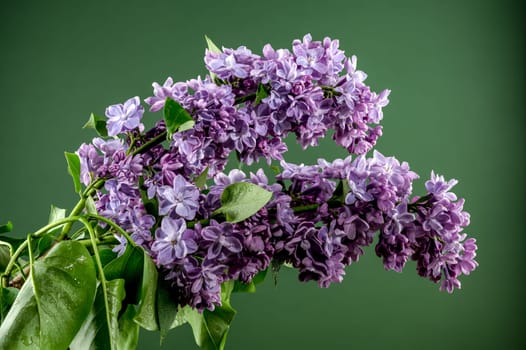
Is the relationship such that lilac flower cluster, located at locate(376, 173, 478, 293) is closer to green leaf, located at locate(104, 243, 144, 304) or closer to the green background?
green leaf, located at locate(104, 243, 144, 304)

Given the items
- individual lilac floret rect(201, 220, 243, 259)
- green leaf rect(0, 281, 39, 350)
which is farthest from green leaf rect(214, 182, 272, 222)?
green leaf rect(0, 281, 39, 350)

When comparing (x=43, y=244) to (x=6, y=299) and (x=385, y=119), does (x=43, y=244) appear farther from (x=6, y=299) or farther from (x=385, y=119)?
(x=385, y=119)

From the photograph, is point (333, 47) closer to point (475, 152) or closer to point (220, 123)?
point (220, 123)

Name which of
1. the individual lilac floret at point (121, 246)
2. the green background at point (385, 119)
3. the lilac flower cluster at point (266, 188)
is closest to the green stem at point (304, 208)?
the lilac flower cluster at point (266, 188)

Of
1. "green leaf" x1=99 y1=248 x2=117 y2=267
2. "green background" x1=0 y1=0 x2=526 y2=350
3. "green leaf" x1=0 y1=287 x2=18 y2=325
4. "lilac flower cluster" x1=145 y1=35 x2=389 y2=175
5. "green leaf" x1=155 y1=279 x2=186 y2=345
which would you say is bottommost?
"green leaf" x1=0 y1=287 x2=18 y2=325

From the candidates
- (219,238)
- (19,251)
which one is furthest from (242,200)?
(19,251)

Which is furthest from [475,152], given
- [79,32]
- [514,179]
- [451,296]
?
[79,32]
